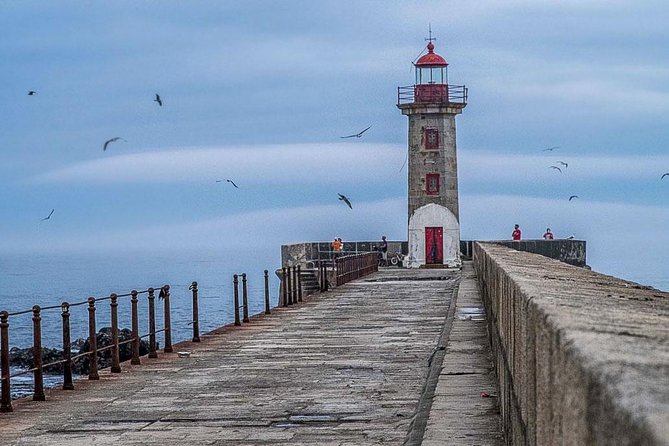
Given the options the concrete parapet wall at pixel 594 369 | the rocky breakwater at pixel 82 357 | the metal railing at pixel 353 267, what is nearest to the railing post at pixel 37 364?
the concrete parapet wall at pixel 594 369

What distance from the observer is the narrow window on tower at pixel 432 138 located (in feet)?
174

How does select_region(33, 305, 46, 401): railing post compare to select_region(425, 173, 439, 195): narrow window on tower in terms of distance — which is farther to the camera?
select_region(425, 173, 439, 195): narrow window on tower

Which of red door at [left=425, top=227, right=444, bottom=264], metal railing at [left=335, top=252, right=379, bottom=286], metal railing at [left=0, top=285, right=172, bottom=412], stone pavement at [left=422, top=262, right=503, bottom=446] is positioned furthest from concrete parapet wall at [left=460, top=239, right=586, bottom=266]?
stone pavement at [left=422, top=262, right=503, bottom=446]

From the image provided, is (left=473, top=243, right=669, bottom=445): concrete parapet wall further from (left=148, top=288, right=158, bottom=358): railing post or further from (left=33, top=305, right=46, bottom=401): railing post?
(left=148, top=288, right=158, bottom=358): railing post

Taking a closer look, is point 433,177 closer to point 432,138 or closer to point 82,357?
point 432,138

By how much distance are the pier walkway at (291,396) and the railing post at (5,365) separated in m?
0.13

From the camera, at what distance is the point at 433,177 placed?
53469 mm

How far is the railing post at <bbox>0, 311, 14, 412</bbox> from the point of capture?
10.5 meters

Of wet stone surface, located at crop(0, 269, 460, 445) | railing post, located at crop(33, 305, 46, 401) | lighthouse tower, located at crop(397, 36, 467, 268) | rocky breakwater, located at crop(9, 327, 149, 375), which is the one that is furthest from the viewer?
lighthouse tower, located at crop(397, 36, 467, 268)

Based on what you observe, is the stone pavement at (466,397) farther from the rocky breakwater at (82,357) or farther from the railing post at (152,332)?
the rocky breakwater at (82,357)

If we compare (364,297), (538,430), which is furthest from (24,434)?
(364,297)

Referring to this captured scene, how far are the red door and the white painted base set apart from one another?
133mm

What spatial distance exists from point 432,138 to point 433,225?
12.5 ft

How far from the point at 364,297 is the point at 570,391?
84.4ft
